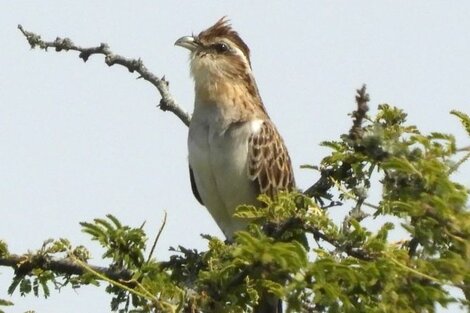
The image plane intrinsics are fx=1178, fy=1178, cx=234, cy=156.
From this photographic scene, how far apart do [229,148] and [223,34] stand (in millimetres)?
1263

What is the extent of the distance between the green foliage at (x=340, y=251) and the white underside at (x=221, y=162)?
256 cm

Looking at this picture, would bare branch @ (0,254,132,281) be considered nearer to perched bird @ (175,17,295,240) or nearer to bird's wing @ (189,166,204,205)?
perched bird @ (175,17,295,240)

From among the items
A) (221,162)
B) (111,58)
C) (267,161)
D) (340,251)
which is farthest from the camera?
(267,161)

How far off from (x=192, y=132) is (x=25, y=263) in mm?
2904

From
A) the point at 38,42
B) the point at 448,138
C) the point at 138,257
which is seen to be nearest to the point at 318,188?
the point at 138,257

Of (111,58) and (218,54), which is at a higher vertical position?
(218,54)

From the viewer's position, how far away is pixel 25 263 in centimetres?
570

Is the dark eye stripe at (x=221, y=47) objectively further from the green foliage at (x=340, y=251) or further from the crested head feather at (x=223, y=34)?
the green foliage at (x=340, y=251)

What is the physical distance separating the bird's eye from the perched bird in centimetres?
17

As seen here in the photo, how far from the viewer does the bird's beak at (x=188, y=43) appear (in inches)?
356

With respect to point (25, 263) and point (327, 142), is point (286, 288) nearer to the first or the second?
point (327, 142)

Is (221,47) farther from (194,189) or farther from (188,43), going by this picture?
(194,189)

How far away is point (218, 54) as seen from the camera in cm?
916

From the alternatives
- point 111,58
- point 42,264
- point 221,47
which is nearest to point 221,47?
point 221,47
